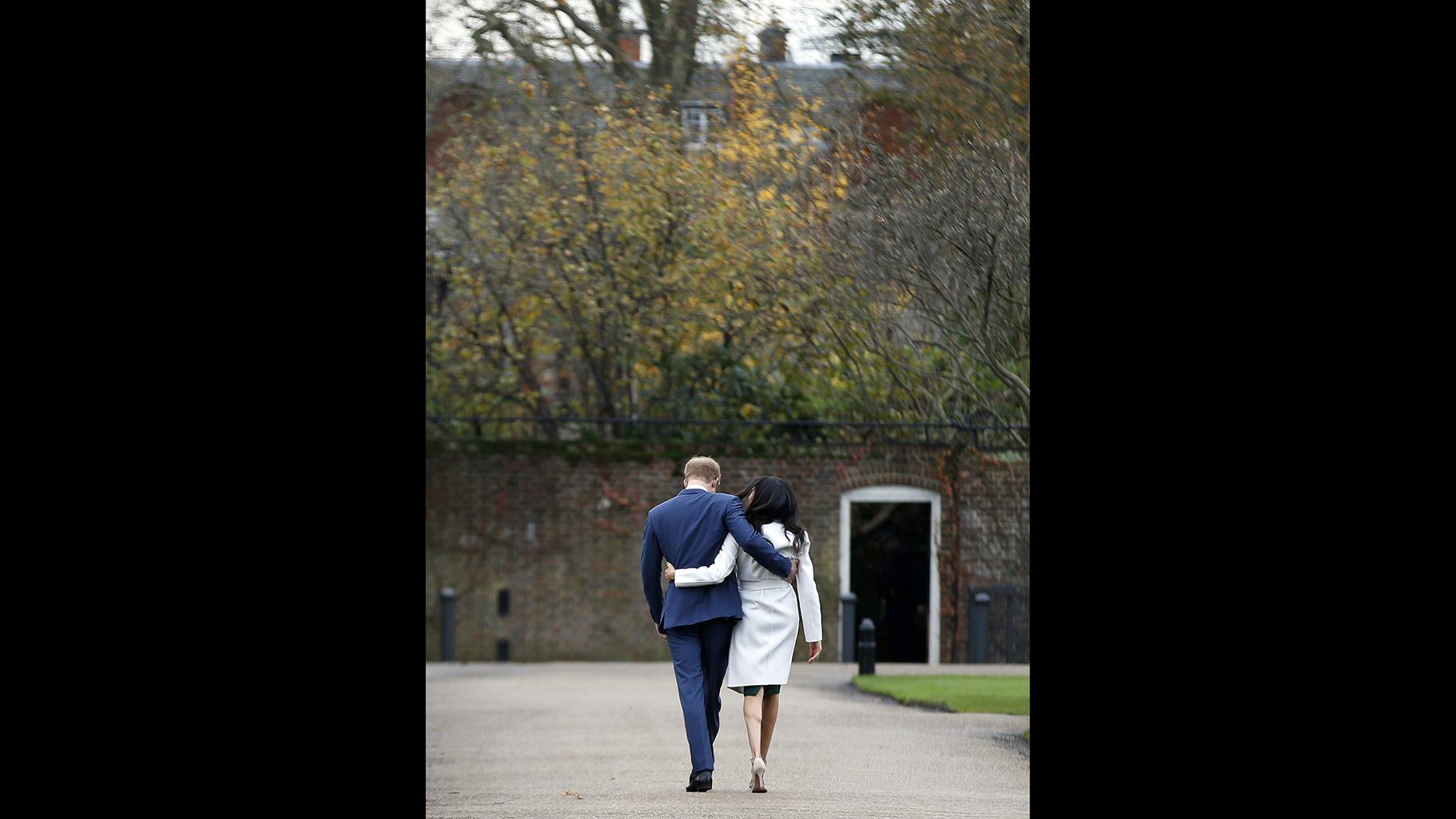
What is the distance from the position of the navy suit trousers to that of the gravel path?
0.95ft

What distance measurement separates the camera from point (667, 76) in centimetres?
2297

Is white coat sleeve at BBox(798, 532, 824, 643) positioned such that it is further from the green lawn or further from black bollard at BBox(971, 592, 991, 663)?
black bollard at BBox(971, 592, 991, 663)

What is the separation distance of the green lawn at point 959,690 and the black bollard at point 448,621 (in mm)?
5625

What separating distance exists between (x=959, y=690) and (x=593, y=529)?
6849 millimetres

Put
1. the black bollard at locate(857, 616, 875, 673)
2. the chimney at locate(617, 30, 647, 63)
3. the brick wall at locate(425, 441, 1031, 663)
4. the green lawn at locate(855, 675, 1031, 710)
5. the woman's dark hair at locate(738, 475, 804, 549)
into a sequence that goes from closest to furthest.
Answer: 1. the woman's dark hair at locate(738, 475, 804, 549)
2. the green lawn at locate(855, 675, 1031, 710)
3. the black bollard at locate(857, 616, 875, 673)
4. the brick wall at locate(425, 441, 1031, 663)
5. the chimney at locate(617, 30, 647, 63)

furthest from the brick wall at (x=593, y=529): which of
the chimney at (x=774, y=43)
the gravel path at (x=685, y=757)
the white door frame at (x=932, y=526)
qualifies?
the chimney at (x=774, y=43)

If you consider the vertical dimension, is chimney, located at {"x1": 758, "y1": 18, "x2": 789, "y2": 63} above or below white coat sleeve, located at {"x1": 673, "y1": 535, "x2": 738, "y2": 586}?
above

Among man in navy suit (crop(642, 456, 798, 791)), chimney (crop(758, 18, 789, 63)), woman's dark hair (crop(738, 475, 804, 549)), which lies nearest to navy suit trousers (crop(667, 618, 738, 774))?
man in navy suit (crop(642, 456, 798, 791))

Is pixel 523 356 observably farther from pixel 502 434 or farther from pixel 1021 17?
pixel 1021 17

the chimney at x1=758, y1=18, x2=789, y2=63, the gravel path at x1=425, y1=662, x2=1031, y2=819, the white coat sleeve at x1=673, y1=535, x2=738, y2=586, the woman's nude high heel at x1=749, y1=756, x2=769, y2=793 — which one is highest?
the chimney at x1=758, y1=18, x2=789, y2=63

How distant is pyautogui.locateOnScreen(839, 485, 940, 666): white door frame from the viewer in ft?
66.0

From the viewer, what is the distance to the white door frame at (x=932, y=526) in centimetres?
2012

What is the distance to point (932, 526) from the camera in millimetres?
20250
